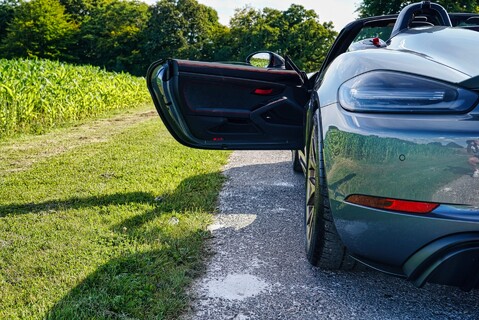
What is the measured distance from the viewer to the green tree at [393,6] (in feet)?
78.8

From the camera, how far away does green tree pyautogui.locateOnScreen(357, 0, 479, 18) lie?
2402cm

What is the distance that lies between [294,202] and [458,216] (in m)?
Result: 2.16

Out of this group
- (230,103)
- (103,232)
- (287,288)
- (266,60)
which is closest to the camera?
(287,288)

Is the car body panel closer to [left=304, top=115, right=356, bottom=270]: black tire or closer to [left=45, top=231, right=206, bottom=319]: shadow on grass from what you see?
[left=304, top=115, right=356, bottom=270]: black tire

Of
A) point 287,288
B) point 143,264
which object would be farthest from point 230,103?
point 287,288

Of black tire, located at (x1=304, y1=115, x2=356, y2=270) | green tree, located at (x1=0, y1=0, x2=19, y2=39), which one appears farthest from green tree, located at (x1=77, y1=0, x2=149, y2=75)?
black tire, located at (x1=304, y1=115, x2=356, y2=270)

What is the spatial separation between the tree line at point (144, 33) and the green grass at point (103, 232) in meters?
35.4

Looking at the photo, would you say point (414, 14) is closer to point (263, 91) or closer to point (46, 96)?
point (263, 91)

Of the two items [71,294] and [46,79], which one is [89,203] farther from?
[46,79]

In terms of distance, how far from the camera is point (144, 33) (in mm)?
49969

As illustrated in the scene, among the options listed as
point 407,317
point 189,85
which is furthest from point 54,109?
point 407,317

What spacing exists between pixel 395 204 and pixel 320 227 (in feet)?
1.73

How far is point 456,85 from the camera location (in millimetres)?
1527

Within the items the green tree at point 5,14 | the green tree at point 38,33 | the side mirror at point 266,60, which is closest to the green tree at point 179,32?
the green tree at point 38,33
